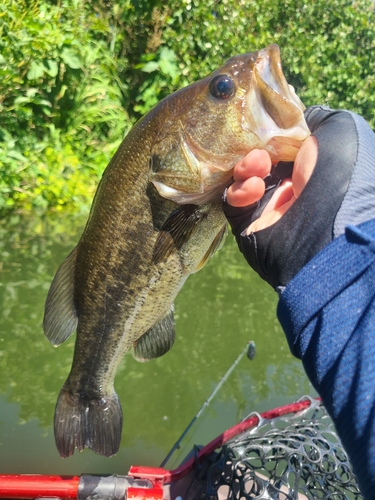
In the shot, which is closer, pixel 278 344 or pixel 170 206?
pixel 170 206

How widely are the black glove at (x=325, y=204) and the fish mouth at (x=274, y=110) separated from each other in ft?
0.29

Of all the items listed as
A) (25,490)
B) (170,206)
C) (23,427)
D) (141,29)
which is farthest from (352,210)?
(141,29)

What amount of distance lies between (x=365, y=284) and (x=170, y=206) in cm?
80

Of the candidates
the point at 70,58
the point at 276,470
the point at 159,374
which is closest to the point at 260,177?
the point at 276,470

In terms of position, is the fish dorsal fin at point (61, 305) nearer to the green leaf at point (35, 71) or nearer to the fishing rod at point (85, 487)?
the fishing rod at point (85, 487)

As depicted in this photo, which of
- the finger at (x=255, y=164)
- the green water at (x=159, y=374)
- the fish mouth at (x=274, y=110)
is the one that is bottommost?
the green water at (x=159, y=374)

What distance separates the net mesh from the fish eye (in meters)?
1.52

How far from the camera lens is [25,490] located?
6.22ft

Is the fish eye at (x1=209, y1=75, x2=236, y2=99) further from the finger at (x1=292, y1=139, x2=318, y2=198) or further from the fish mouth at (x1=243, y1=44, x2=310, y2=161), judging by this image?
the finger at (x1=292, y1=139, x2=318, y2=198)

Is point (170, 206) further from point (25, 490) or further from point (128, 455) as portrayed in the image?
point (128, 455)

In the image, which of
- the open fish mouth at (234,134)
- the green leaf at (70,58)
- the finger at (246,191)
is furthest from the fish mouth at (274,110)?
the green leaf at (70,58)

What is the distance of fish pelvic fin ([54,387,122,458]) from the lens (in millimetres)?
2057

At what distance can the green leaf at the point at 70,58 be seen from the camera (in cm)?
640

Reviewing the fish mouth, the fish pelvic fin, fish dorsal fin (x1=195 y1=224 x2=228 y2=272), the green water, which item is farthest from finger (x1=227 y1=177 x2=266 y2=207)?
the green water
